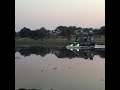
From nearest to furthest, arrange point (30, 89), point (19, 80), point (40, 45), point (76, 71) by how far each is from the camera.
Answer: point (30, 89) → point (19, 80) → point (76, 71) → point (40, 45)

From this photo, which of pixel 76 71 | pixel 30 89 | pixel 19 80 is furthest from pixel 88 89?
pixel 76 71
